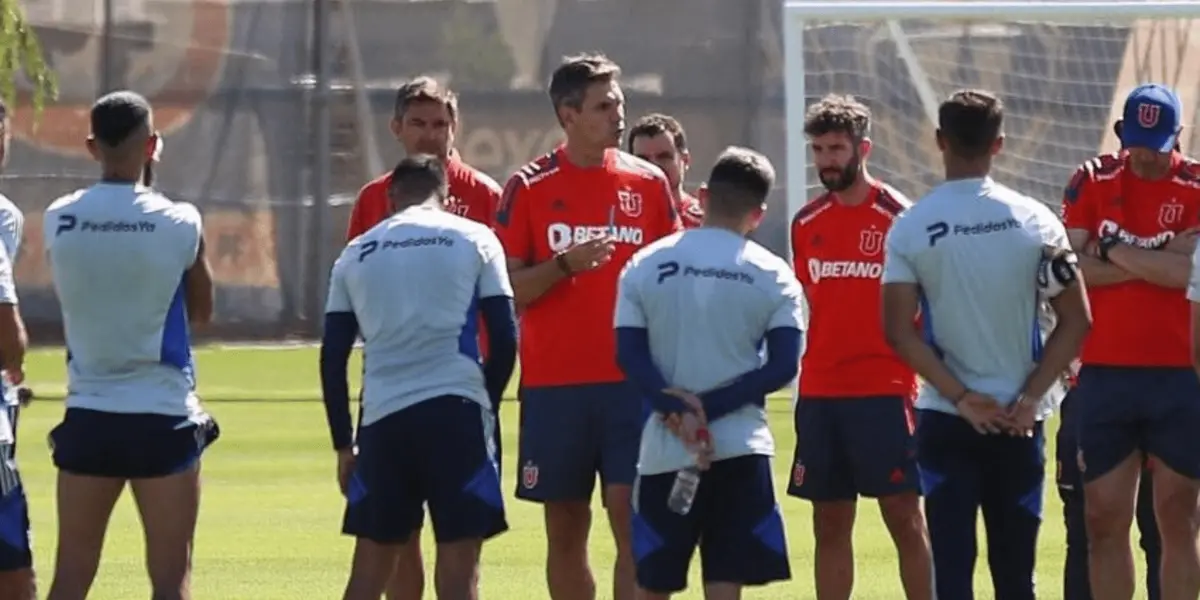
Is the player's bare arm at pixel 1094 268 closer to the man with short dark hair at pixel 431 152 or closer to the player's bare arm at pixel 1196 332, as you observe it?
the player's bare arm at pixel 1196 332

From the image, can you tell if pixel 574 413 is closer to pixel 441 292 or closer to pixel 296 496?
pixel 441 292

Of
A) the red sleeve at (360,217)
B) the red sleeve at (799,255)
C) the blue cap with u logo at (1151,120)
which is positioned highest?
the blue cap with u logo at (1151,120)

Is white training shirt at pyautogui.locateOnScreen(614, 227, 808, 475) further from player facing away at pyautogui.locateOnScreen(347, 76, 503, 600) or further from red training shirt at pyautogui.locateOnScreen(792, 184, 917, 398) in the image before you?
red training shirt at pyautogui.locateOnScreen(792, 184, 917, 398)

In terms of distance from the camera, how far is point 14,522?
8.62m

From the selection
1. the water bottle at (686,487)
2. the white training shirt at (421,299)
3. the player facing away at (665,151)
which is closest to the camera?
the water bottle at (686,487)

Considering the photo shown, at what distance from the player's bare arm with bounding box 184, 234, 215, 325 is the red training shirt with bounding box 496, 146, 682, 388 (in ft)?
5.10

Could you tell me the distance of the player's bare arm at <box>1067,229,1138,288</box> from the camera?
390 inches

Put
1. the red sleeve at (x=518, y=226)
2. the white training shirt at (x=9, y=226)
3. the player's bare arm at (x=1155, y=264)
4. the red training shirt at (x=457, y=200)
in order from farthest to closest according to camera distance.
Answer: the red training shirt at (x=457, y=200)
the red sleeve at (x=518, y=226)
the player's bare arm at (x=1155, y=264)
the white training shirt at (x=9, y=226)

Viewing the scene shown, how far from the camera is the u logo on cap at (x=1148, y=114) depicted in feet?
31.3

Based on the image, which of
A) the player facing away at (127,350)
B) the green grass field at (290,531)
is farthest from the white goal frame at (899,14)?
the player facing away at (127,350)

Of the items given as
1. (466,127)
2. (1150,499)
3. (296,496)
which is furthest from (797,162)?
(466,127)

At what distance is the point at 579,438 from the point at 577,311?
51 centimetres

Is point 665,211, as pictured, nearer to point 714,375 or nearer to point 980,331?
point 714,375

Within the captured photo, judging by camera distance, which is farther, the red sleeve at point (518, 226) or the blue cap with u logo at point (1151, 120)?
the red sleeve at point (518, 226)
